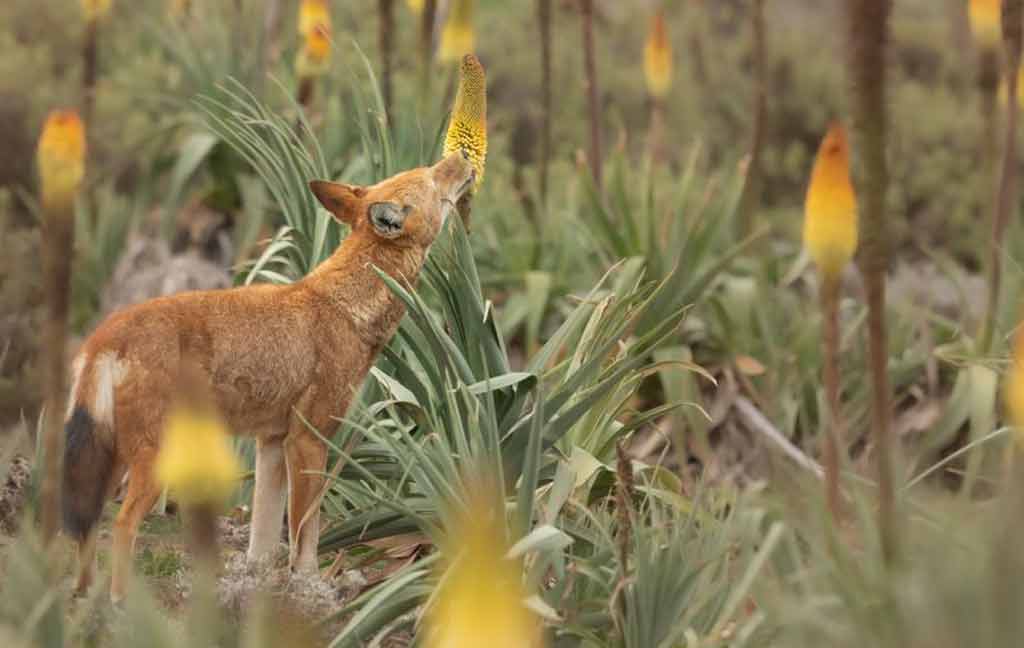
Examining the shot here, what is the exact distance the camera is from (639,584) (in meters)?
4.66

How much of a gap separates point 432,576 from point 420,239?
35.6 inches

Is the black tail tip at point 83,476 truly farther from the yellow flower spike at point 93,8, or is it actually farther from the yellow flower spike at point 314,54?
the yellow flower spike at point 314,54

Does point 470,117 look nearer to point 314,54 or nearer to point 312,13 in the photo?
point 314,54

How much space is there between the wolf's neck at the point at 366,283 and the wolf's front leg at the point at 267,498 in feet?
1.28

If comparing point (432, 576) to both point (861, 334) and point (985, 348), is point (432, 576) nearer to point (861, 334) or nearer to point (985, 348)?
point (985, 348)

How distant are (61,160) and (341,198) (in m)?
1.47

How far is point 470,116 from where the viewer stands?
5.47 meters

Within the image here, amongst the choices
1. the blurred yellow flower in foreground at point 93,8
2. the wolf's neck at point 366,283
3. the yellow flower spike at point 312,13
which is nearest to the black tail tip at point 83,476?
the wolf's neck at point 366,283

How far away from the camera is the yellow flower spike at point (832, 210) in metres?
3.92

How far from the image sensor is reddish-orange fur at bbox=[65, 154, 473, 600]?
4.63 metres

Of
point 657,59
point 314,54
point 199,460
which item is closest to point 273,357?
point 199,460

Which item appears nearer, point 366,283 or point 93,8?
point 366,283

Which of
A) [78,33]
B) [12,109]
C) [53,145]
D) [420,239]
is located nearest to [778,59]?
[78,33]

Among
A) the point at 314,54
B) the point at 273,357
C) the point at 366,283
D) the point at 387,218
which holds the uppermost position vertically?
the point at 314,54
